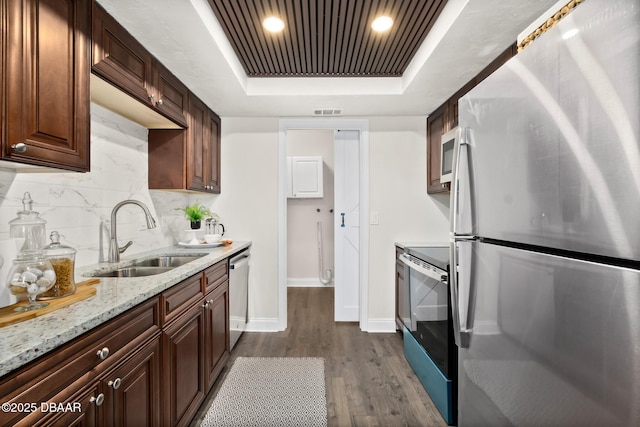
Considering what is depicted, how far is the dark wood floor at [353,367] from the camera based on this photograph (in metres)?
1.87

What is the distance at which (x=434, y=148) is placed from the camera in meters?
3.03

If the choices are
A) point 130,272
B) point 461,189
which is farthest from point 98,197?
point 461,189

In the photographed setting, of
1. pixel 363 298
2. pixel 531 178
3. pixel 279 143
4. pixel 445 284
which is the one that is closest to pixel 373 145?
pixel 279 143

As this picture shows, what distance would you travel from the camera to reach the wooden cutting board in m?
0.90

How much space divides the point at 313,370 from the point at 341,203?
1.78 meters

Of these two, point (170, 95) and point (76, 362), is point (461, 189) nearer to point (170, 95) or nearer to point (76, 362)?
point (76, 362)

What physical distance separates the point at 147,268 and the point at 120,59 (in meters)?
1.18

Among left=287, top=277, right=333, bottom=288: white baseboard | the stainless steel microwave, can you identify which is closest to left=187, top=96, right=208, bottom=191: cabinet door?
the stainless steel microwave

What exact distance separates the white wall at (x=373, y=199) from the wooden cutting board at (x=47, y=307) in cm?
197

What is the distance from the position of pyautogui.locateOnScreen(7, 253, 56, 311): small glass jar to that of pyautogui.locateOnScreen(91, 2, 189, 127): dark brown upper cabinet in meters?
0.90

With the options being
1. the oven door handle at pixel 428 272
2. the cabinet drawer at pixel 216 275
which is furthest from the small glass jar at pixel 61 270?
the oven door handle at pixel 428 272

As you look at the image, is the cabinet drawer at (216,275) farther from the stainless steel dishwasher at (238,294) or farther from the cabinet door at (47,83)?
the cabinet door at (47,83)

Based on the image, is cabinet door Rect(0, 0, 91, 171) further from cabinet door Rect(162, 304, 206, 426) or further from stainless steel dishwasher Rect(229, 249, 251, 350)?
stainless steel dishwasher Rect(229, 249, 251, 350)

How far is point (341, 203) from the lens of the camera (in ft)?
11.6
